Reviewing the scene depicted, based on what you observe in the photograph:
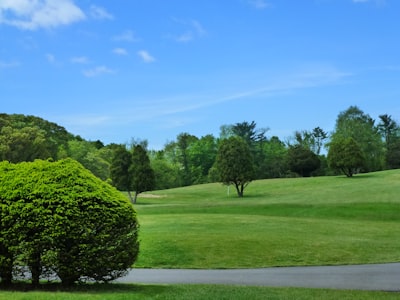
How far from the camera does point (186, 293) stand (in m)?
9.37

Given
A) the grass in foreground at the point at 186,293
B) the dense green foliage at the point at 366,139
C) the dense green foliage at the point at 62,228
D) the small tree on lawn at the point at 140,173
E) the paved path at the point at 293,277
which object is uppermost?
the dense green foliage at the point at 366,139

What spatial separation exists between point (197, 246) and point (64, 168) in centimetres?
897

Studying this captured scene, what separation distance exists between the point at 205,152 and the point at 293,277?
328ft

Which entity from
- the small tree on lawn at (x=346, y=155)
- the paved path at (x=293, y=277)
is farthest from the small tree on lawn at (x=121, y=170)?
the paved path at (x=293, y=277)

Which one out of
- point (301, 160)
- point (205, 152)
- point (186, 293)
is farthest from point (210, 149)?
point (186, 293)

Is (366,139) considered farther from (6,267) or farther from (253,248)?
(6,267)

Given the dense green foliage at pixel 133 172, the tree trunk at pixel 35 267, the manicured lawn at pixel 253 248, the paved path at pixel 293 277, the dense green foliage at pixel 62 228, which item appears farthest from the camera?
the dense green foliage at pixel 133 172

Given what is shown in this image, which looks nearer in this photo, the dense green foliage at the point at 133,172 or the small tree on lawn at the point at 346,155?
the dense green foliage at the point at 133,172

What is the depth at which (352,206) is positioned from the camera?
3688 centimetres

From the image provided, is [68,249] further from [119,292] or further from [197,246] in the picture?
[197,246]

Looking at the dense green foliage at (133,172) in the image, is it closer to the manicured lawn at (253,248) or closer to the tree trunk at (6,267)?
the manicured lawn at (253,248)

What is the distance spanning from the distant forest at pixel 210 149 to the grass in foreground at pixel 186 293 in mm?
61987

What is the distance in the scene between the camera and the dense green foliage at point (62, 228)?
9047 mm

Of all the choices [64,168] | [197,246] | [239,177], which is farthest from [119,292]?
[239,177]
